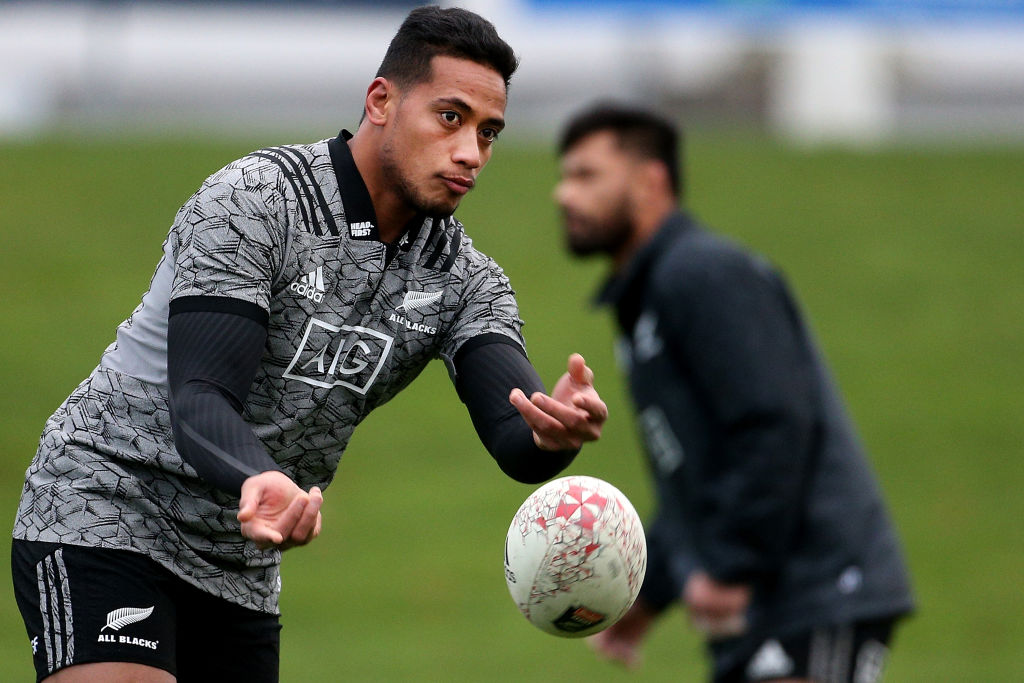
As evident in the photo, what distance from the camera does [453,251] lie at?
4527mm

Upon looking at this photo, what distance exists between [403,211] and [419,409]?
13.0m

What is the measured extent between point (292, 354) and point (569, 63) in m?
19.4

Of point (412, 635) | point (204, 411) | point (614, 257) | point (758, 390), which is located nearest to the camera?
point (204, 411)

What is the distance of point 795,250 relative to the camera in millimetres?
21141

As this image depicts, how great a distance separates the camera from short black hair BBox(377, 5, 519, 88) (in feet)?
14.1

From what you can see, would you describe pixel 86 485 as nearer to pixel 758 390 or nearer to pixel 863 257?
pixel 758 390

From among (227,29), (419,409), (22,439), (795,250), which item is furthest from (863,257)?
(22,439)

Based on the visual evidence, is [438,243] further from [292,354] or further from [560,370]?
[560,370]

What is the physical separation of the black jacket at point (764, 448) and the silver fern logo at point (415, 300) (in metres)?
2.21

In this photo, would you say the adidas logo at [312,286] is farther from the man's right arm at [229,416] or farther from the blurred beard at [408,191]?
the blurred beard at [408,191]

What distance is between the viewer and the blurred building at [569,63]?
20884 mm

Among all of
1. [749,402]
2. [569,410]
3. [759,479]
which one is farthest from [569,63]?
[569,410]

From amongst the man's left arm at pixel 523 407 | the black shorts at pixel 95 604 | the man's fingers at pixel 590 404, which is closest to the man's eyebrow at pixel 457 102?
the man's left arm at pixel 523 407

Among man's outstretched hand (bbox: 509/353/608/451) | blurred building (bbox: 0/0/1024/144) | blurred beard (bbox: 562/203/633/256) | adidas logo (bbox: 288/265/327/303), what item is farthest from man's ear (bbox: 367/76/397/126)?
blurred building (bbox: 0/0/1024/144)
